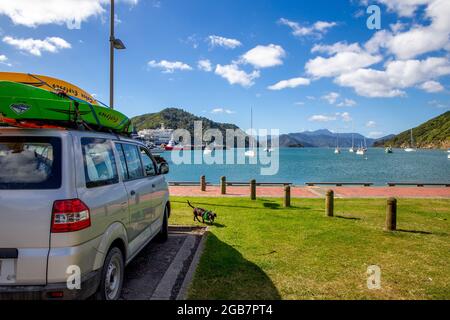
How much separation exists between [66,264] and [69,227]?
0.35 meters

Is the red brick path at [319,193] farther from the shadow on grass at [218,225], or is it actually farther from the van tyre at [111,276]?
the van tyre at [111,276]

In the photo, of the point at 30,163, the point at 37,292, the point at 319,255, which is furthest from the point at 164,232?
the point at 30,163

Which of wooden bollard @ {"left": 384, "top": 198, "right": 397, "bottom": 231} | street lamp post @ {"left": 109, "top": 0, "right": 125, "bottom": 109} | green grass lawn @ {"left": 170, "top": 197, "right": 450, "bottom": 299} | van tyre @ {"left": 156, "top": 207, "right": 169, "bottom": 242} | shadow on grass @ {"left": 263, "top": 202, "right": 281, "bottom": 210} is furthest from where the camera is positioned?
shadow on grass @ {"left": 263, "top": 202, "right": 281, "bottom": 210}

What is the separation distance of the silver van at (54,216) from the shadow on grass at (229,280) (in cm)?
144

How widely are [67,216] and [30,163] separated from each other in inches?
26.9

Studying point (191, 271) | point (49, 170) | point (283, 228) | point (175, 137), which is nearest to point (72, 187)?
point (49, 170)

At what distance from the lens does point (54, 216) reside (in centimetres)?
293

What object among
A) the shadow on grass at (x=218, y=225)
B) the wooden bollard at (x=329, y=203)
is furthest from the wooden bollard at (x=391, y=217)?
the shadow on grass at (x=218, y=225)

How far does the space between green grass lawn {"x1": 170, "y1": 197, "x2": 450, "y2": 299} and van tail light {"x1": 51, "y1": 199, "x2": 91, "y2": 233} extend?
2.08 m

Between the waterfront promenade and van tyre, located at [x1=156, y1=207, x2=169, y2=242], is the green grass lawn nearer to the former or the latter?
van tyre, located at [x1=156, y1=207, x2=169, y2=242]

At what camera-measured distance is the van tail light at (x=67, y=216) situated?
115 inches

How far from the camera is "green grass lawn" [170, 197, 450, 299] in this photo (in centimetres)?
466

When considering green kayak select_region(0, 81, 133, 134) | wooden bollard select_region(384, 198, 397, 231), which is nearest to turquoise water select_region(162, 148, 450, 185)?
wooden bollard select_region(384, 198, 397, 231)
